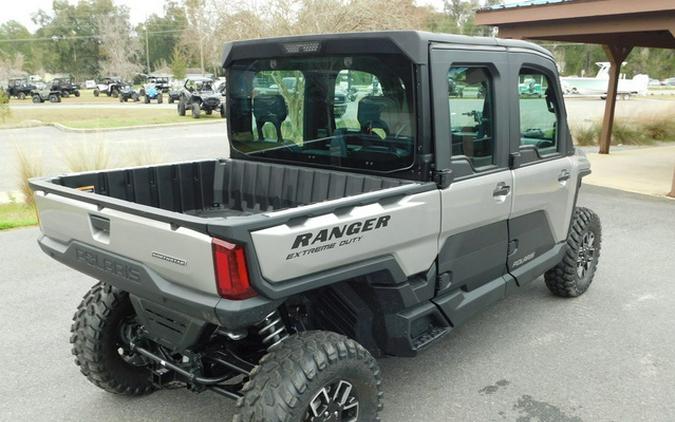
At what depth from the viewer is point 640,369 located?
3.73 metres

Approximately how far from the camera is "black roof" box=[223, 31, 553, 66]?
9.66 feet

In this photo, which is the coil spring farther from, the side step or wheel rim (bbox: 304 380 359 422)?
the side step

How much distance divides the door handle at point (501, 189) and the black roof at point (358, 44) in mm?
829

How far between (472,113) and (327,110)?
90 centimetres

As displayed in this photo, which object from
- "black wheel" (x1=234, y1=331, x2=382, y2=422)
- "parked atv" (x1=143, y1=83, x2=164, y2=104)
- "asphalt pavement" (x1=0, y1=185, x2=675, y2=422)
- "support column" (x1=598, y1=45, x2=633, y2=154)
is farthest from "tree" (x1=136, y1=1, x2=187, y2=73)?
"black wheel" (x1=234, y1=331, x2=382, y2=422)

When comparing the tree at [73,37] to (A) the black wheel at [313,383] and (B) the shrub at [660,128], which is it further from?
(A) the black wheel at [313,383]

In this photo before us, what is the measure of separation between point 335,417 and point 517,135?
210 centimetres

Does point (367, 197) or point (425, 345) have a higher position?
point (367, 197)

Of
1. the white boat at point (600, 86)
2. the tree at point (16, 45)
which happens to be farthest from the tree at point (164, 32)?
the white boat at point (600, 86)

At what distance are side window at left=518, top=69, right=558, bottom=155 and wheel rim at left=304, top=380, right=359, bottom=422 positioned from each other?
2059 mm

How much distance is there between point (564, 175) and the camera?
4.20m

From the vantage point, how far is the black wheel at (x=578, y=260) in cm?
463

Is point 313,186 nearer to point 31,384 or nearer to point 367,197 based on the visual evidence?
point 367,197

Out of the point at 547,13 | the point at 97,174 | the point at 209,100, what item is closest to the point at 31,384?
the point at 97,174
